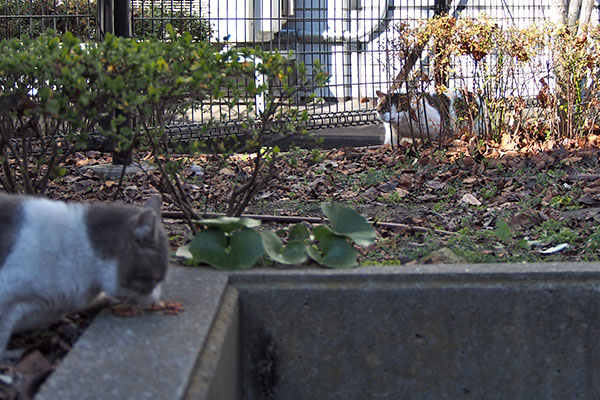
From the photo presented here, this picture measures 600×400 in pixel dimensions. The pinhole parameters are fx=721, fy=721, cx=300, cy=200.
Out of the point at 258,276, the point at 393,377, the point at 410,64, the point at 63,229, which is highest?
the point at 410,64

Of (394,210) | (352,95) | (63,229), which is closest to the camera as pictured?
(63,229)

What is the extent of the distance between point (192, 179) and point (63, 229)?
3486 mm

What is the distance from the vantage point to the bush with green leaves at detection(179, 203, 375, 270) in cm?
269

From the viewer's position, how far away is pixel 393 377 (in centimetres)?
263

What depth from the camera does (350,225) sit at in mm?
2951

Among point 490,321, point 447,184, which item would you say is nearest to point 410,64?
point 447,184

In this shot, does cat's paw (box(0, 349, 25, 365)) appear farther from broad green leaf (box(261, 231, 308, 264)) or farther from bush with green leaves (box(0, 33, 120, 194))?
broad green leaf (box(261, 231, 308, 264))

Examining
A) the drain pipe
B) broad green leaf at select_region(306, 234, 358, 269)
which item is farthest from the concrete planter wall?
the drain pipe

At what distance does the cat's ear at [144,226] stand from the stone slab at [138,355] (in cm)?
23

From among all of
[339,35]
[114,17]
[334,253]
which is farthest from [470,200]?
[339,35]

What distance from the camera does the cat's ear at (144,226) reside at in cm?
215

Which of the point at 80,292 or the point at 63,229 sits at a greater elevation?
the point at 63,229

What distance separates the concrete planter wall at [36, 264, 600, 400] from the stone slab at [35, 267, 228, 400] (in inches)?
11.5

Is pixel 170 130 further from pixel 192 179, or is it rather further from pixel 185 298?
pixel 185 298
